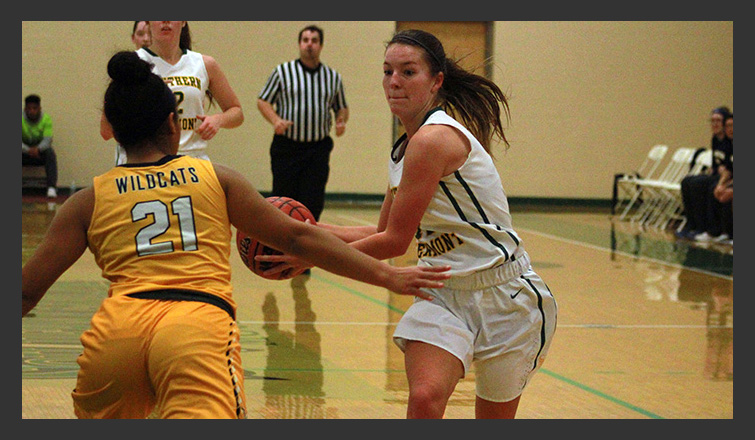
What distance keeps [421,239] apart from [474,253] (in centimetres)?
21

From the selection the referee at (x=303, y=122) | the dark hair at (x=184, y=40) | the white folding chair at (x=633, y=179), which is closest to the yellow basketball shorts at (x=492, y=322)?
the dark hair at (x=184, y=40)

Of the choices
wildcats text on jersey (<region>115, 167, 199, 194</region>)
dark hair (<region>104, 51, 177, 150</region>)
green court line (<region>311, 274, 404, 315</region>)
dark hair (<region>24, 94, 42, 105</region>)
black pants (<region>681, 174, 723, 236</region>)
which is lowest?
green court line (<region>311, 274, 404, 315</region>)

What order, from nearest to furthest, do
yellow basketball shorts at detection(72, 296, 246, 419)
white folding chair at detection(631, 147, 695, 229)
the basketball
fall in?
1. yellow basketball shorts at detection(72, 296, 246, 419)
2. the basketball
3. white folding chair at detection(631, 147, 695, 229)

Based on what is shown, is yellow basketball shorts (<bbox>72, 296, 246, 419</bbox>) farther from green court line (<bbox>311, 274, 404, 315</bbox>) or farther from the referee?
the referee

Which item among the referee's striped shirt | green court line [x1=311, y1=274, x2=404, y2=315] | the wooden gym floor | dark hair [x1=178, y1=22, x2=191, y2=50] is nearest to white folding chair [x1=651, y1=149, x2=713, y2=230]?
the wooden gym floor

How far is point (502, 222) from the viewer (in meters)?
3.02

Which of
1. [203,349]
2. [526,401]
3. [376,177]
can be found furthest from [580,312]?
[376,177]

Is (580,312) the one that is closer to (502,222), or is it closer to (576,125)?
(502,222)

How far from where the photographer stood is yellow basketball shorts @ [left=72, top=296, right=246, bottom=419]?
2.20 meters

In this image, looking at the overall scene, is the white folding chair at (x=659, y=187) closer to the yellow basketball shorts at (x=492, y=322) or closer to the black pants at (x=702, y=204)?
the black pants at (x=702, y=204)

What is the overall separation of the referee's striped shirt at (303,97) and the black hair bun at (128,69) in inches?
233

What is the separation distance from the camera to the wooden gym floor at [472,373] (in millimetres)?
4418

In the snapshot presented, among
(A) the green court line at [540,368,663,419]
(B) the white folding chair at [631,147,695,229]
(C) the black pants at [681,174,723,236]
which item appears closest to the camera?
(A) the green court line at [540,368,663,419]

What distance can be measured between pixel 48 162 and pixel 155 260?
1251 cm
